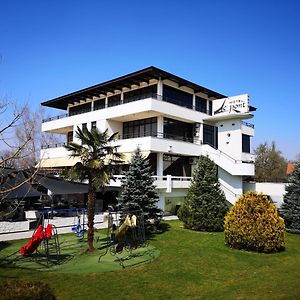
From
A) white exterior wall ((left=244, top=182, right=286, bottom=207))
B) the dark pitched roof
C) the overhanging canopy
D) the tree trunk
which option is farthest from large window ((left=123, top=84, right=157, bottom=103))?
the tree trunk

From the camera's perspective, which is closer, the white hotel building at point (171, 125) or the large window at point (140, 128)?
the white hotel building at point (171, 125)

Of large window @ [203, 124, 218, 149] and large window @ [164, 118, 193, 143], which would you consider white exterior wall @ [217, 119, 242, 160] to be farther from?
large window @ [164, 118, 193, 143]

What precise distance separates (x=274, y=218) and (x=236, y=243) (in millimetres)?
2446

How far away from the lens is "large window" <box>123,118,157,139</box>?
34906mm

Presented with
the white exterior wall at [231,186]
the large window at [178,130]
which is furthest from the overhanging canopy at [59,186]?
the white exterior wall at [231,186]

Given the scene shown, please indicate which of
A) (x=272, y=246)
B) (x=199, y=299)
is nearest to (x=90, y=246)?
(x=199, y=299)

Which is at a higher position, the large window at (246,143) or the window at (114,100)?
the window at (114,100)

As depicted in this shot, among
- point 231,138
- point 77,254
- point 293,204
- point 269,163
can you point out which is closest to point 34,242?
point 77,254

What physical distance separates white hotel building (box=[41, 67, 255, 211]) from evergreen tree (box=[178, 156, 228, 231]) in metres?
6.68

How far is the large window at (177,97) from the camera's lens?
35.4 meters

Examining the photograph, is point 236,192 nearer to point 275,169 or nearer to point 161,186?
point 161,186

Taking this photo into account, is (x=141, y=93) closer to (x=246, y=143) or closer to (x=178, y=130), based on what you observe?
(x=178, y=130)

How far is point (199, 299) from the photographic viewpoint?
10250 mm

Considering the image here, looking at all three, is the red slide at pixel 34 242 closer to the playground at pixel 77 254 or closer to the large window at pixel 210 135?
the playground at pixel 77 254
